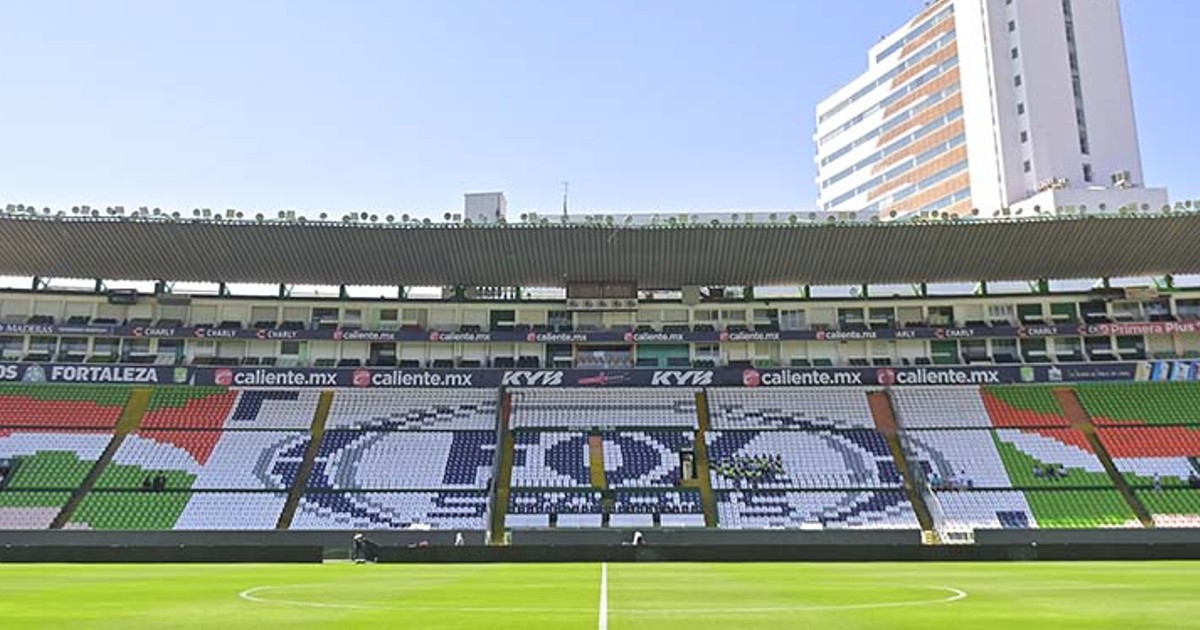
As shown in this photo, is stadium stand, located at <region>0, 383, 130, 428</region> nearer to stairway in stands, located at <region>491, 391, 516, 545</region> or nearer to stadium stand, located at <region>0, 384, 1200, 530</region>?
stadium stand, located at <region>0, 384, 1200, 530</region>

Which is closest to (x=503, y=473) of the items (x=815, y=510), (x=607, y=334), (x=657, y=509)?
(x=657, y=509)

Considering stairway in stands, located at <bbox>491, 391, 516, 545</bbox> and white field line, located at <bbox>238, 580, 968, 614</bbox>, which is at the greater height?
stairway in stands, located at <bbox>491, 391, 516, 545</bbox>

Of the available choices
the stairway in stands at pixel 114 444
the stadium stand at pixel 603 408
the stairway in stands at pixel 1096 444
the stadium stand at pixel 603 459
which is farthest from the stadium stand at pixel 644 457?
the stairway in stands at pixel 114 444

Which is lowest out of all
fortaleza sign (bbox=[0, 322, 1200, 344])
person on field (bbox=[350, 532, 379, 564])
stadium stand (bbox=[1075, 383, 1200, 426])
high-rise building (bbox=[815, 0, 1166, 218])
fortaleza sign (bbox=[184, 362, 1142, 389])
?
person on field (bbox=[350, 532, 379, 564])

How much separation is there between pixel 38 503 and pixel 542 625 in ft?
135

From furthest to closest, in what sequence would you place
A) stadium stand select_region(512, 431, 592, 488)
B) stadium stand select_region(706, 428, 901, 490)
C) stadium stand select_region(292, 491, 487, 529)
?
stadium stand select_region(512, 431, 592, 488)
stadium stand select_region(706, 428, 901, 490)
stadium stand select_region(292, 491, 487, 529)

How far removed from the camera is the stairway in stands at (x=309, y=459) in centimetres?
4227

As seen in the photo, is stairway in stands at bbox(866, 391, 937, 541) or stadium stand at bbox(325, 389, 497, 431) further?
stadium stand at bbox(325, 389, 497, 431)

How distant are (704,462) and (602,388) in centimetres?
858

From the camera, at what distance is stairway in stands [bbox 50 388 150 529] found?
4144 cm

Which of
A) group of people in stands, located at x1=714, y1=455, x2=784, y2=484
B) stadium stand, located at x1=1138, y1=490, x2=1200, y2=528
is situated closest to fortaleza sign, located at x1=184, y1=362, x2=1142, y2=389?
group of people in stands, located at x1=714, y1=455, x2=784, y2=484

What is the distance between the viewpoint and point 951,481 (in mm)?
44781

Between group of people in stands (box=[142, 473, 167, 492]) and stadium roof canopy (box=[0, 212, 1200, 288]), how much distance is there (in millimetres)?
12284

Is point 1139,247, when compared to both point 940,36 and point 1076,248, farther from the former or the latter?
point 940,36
